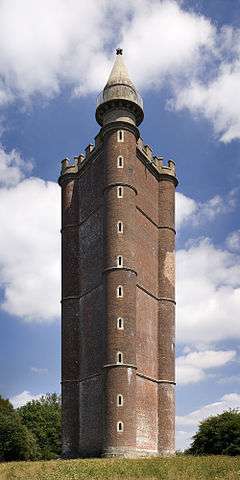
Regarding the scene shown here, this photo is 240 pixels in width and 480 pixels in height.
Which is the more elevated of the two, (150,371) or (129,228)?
(129,228)

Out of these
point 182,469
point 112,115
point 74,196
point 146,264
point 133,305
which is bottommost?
point 182,469

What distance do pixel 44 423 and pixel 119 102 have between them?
137 ft

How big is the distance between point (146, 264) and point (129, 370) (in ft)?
29.7

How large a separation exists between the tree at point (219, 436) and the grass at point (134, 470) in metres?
4.19

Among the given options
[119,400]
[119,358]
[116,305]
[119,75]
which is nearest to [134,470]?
[119,400]

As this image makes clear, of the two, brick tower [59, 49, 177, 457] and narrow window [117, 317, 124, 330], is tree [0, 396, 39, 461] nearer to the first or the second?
brick tower [59, 49, 177, 457]

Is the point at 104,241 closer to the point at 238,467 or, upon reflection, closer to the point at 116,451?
the point at 116,451

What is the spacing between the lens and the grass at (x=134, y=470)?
32.8 meters

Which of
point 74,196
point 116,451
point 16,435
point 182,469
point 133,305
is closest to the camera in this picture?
point 182,469

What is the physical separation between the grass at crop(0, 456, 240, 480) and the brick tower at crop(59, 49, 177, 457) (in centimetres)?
474

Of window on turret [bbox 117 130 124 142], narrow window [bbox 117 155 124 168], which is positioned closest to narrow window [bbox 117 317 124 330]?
narrow window [bbox 117 155 124 168]

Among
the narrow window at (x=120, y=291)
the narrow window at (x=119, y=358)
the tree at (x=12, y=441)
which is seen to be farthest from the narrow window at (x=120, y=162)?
the tree at (x=12, y=441)

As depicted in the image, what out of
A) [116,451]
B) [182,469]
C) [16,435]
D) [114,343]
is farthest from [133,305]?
[16,435]

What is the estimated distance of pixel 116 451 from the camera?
40.7 m
